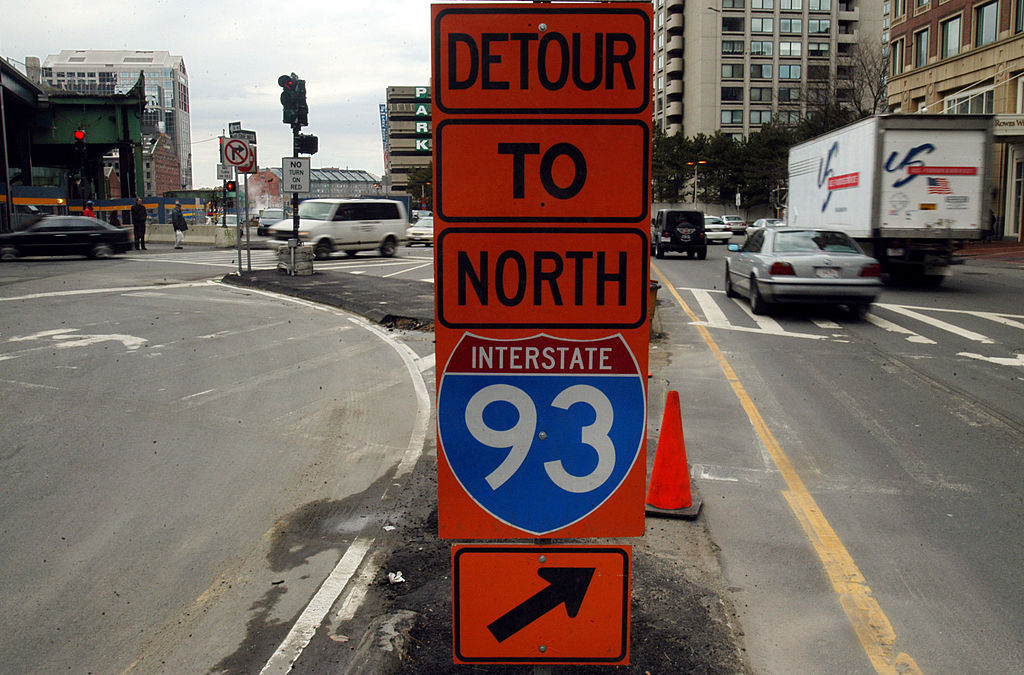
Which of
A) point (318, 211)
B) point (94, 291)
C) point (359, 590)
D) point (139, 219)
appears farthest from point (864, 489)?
point (139, 219)

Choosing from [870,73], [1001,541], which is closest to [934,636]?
[1001,541]

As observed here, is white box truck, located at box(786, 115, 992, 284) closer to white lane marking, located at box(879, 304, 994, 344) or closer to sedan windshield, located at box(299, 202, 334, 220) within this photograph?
white lane marking, located at box(879, 304, 994, 344)

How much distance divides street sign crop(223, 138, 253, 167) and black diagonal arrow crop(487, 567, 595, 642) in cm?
1988

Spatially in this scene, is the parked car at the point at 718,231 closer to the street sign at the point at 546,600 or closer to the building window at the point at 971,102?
the building window at the point at 971,102

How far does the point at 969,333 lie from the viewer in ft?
44.5

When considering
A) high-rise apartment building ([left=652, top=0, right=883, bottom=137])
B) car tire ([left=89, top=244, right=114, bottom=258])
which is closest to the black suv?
car tire ([left=89, top=244, right=114, bottom=258])

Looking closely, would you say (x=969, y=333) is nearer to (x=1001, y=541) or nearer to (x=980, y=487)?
(x=980, y=487)

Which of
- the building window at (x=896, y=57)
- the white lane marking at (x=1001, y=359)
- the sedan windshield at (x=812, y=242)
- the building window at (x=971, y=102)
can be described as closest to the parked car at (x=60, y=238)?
the sedan windshield at (x=812, y=242)

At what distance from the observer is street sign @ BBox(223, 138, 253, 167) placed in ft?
68.5

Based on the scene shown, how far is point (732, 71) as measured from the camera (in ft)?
334

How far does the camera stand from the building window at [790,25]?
337ft

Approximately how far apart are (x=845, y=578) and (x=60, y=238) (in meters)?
27.8

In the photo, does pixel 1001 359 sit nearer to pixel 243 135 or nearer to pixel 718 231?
pixel 243 135

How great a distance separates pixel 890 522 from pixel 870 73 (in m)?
61.8
